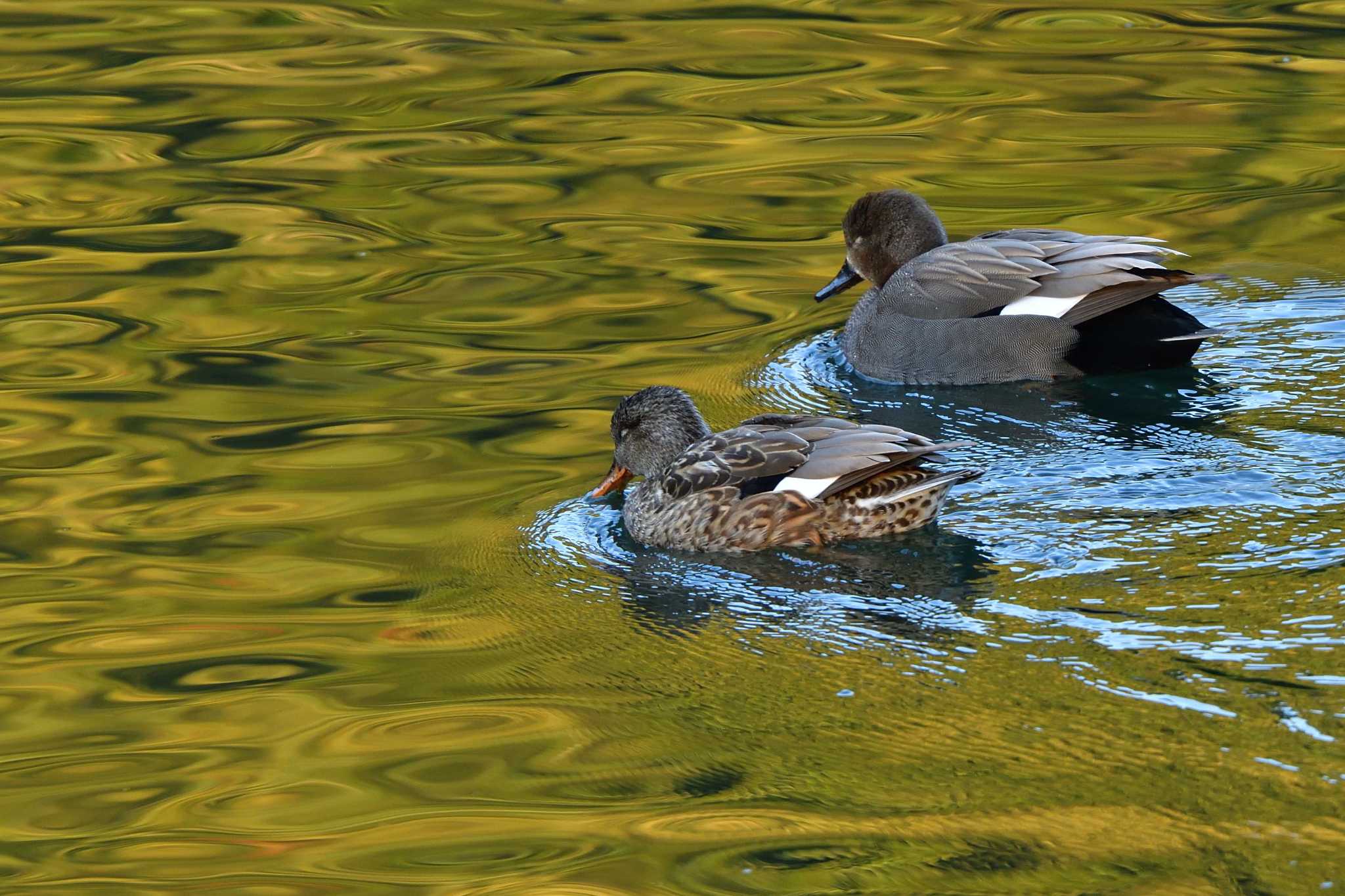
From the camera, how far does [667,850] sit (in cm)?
490

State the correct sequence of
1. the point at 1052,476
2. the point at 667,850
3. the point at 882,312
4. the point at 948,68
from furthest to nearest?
the point at 948,68, the point at 882,312, the point at 1052,476, the point at 667,850

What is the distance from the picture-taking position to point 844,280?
1023 cm

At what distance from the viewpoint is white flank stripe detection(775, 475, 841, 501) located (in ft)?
22.7

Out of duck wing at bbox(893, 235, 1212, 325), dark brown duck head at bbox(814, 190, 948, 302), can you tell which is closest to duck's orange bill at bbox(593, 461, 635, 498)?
duck wing at bbox(893, 235, 1212, 325)

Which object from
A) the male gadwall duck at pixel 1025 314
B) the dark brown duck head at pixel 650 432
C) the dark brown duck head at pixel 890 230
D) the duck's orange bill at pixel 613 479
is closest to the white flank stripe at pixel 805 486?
the dark brown duck head at pixel 650 432

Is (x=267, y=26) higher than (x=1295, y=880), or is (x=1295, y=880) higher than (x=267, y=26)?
(x=267, y=26)

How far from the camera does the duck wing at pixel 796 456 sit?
22.5ft

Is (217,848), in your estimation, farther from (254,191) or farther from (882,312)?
(254,191)

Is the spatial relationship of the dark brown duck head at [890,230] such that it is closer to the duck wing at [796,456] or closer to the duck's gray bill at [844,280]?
the duck's gray bill at [844,280]

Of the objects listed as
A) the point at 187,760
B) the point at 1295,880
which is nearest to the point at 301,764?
the point at 187,760

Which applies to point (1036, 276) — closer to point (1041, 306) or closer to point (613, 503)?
point (1041, 306)

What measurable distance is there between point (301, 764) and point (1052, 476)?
322 cm

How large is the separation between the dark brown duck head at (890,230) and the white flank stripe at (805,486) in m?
3.20

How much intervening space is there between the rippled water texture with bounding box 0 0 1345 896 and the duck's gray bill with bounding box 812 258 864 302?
0.33 m
